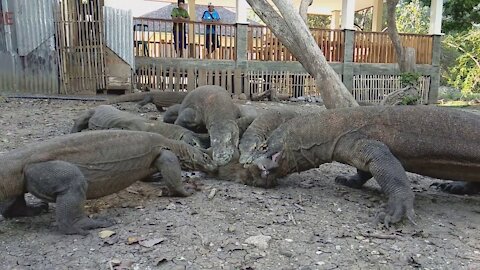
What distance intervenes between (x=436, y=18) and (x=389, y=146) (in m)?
14.6

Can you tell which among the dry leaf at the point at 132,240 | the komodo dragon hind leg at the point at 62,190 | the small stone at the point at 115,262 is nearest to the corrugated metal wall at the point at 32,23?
the komodo dragon hind leg at the point at 62,190

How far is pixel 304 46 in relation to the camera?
23.5 feet

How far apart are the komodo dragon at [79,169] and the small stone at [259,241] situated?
42.0 inches

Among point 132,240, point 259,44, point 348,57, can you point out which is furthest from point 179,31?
point 132,240

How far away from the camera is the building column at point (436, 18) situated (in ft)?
54.7

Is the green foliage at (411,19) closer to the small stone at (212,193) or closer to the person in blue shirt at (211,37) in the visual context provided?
the person in blue shirt at (211,37)

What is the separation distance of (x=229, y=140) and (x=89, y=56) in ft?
27.5

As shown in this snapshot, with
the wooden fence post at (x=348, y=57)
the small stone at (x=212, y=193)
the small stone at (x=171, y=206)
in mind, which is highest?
the wooden fence post at (x=348, y=57)

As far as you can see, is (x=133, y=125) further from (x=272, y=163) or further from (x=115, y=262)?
(x=115, y=262)

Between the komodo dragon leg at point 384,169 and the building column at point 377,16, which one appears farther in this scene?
the building column at point 377,16

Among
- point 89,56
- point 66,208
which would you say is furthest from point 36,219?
point 89,56

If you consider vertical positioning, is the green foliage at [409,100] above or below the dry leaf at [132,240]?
above

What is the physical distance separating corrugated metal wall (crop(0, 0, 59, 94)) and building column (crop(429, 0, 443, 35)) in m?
12.6

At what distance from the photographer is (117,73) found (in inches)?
510
